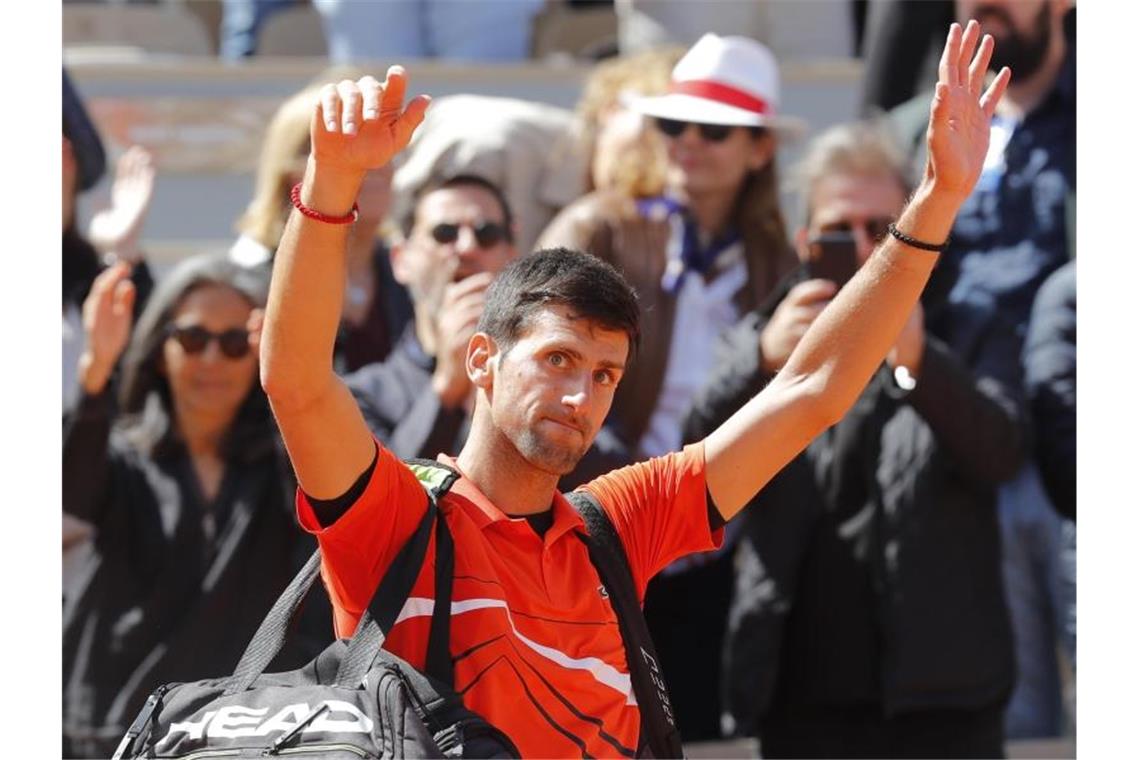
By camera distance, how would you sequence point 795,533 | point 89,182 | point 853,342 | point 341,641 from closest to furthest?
point 341,641, point 853,342, point 795,533, point 89,182

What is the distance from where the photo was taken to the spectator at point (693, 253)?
506 centimetres

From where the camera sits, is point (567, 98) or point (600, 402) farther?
point (567, 98)

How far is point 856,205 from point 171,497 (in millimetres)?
1858

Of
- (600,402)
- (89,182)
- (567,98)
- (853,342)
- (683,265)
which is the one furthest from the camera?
(567,98)

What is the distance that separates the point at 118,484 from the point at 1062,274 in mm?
2428

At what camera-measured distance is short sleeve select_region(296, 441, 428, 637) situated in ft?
9.32

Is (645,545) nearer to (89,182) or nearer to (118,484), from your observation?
(118,484)

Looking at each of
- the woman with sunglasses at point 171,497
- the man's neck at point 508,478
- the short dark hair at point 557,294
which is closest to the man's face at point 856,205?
the woman with sunglasses at point 171,497

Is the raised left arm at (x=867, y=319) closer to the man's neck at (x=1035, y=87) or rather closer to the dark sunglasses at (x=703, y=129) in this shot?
the dark sunglasses at (x=703, y=129)

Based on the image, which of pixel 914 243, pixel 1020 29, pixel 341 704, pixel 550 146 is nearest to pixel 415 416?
pixel 550 146

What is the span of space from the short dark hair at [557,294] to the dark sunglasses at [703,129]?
7.74 feet

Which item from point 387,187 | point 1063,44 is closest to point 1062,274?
point 1063,44

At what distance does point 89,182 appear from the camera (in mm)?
5719

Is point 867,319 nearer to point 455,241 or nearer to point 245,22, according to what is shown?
point 455,241
